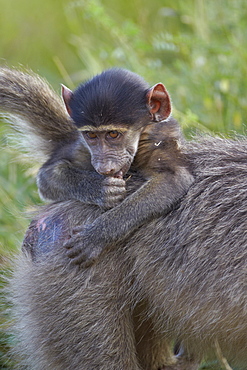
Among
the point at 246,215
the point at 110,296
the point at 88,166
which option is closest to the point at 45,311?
the point at 110,296

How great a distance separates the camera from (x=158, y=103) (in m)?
3.92

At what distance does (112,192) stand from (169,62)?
4590 millimetres

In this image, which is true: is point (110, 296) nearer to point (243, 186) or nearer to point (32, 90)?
point (243, 186)

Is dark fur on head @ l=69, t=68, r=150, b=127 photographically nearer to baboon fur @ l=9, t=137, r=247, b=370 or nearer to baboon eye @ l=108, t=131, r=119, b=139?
baboon eye @ l=108, t=131, r=119, b=139

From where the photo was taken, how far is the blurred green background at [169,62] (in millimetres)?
5867

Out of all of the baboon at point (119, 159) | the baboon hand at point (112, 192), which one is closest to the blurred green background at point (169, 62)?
the baboon at point (119, 159)

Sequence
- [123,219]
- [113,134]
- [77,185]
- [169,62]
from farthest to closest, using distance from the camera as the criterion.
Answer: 1. [169,62]
2. [77,185]
3. [113,134]
4. [123,219]

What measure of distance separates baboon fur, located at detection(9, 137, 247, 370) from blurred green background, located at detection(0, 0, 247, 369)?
728mm

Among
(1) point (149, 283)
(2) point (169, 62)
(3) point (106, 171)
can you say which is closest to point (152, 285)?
(1) point (149, 283)

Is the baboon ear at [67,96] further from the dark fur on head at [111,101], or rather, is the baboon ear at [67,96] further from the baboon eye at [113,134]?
the baboon eye at [113,134]

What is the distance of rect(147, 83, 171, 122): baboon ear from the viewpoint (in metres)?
3.89

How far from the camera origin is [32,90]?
4.34m

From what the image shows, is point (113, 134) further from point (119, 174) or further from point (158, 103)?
point (158, 103)

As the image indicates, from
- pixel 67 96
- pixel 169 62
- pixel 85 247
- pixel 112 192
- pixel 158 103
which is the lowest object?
pixel 85 247
